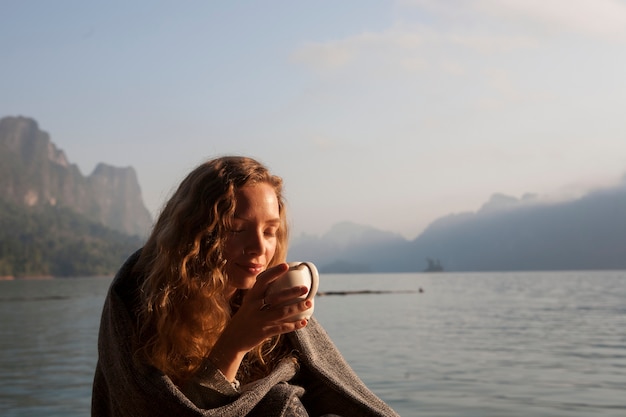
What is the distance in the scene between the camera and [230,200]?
9.07ft

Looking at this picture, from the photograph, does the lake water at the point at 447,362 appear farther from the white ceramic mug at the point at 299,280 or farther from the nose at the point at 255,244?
the white ceramic mug at the point at 299,280

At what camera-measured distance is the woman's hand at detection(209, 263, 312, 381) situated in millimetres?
2502

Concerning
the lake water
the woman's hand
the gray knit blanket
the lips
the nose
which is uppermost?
the nose

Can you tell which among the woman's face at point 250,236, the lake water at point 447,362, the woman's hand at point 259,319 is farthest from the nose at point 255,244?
the lake water at point 447,362

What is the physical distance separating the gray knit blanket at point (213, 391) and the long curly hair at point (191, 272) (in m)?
0.06

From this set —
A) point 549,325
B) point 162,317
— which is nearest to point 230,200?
point 162,317

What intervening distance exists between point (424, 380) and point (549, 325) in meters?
17.1

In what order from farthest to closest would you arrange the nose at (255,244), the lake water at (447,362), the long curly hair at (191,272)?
1. the lake water at (447,362)
2. the nose at (255,244)
3. the long curly hair at (191,272)

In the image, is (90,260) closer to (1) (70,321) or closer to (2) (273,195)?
(1) (70,321)

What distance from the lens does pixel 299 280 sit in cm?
249

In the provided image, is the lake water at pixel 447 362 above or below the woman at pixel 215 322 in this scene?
below

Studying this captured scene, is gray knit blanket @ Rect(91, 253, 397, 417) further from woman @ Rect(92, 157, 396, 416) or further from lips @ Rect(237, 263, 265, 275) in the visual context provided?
lips @ Rect(237, 263, 265, 275)

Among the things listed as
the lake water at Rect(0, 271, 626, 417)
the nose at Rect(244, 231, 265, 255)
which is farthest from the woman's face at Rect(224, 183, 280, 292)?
the lake water at Rect(0, 271, 626, 417)

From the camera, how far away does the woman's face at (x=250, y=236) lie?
9.12 ft
